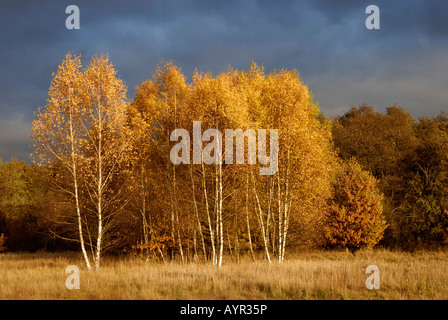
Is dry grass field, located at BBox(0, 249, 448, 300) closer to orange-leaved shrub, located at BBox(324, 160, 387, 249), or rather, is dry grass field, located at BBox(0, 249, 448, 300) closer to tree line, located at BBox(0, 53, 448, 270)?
tree line, located at BBox(0, 53, 448, 270)

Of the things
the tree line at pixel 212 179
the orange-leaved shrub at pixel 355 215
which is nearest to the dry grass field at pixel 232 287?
the tree line at pixel 212 179

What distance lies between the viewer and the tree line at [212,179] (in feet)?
75.3

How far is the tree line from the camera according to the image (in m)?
22.9

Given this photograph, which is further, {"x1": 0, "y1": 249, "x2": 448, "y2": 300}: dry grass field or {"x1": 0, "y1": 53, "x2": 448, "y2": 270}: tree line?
{"x1": 0, "y1": 53, "x2": 448, "y2": 270}: tree line

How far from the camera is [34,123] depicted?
70.5ft

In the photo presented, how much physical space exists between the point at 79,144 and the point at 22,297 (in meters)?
10.1

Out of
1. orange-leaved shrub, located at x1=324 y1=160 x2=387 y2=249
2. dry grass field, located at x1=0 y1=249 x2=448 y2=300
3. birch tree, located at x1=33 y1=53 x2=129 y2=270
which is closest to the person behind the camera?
dry grass field, located at x1=0 y1=249 x2=448 y2=300

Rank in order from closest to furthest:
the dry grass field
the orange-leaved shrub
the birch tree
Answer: the dry grass field
the birch tree
the orange-leaved shrub

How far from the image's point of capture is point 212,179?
1015 inches

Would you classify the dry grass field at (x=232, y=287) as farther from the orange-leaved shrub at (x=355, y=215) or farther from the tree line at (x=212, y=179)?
the orange-leaved shrub at (x=355, y=215)

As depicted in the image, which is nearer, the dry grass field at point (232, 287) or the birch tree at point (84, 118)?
the dry grass field at point (232, 287)

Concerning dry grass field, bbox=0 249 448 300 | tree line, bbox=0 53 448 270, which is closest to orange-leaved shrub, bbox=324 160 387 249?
tree line, bbox=0 53 448 270

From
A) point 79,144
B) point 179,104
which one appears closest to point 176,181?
point 179,104
